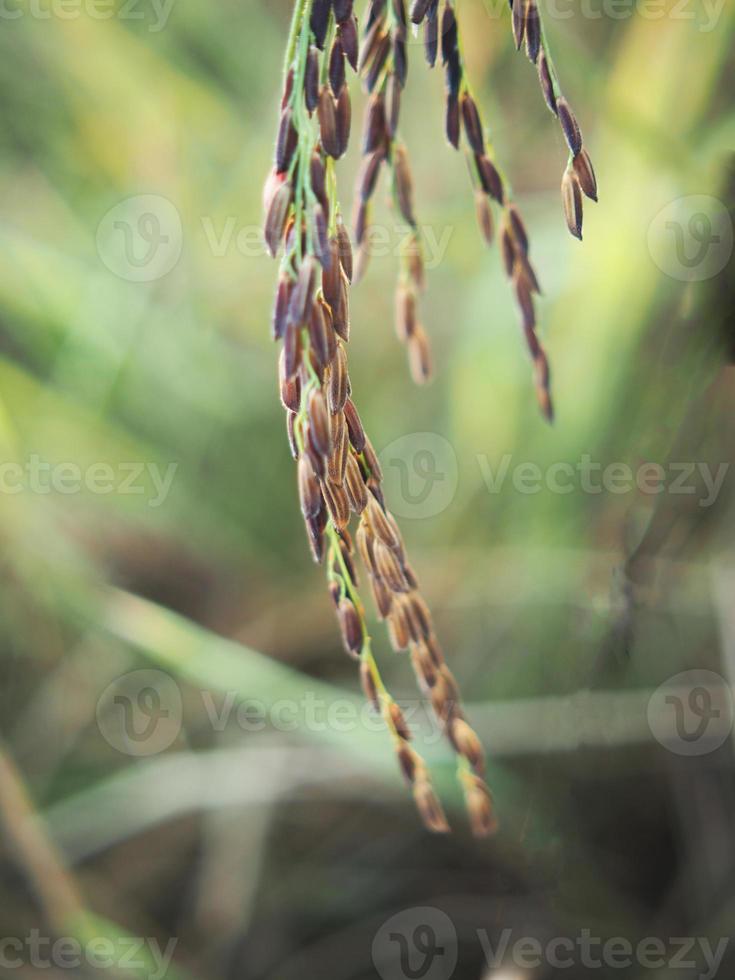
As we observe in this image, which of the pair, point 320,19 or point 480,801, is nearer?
point 320,19

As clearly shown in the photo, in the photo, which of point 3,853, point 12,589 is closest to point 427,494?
point 12,589

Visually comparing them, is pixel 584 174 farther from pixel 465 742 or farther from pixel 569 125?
pixel 465 742

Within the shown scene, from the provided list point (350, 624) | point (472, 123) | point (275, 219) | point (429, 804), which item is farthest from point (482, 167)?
point (429, 804)

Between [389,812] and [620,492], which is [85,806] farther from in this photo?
[620,492]

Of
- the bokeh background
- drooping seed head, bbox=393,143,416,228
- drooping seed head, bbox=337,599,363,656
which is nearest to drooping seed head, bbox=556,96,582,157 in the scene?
drooping seed head, bbox=393,143,416,228

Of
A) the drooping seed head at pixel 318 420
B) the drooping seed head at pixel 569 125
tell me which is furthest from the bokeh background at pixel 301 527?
the drooping seed head at pixel 318 420

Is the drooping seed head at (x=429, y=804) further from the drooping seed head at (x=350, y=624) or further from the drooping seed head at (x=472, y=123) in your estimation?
the drooping seed head at (x=472, y=123)

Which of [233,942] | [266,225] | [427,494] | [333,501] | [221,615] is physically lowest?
[233,942]

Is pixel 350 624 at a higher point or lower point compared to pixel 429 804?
higher
